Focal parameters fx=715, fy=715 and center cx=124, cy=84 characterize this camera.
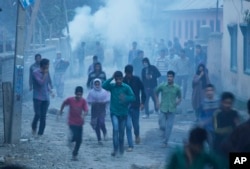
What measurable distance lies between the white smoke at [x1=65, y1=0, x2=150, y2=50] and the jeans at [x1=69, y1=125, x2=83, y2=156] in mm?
29647

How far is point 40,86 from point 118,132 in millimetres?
2449

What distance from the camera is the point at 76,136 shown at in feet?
41.4

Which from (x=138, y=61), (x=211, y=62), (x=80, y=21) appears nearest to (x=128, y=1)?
(x=80, y=21)

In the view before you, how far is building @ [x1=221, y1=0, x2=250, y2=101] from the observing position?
835 inches

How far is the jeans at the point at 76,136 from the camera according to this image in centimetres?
1257

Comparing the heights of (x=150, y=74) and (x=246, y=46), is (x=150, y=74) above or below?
below

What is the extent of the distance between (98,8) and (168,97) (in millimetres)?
37536

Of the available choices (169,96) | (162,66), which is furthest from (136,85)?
(162,66)

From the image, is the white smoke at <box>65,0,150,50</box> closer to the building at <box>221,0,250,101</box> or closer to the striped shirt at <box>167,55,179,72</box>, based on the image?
the building at <box>221,0,250,101</box>

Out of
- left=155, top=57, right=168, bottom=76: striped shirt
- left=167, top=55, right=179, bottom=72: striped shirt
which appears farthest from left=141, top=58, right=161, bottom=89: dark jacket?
left=167, top=55, right=179, bottom=72: striped shirt

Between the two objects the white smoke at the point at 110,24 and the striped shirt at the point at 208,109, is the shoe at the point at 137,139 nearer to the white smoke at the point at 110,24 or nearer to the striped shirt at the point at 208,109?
the striped shirt at the point at 208,109

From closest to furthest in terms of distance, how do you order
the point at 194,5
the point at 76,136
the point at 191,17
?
the point at 76,136
the point at 194,5
the point at 191,17

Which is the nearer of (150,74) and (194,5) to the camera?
(150,74)

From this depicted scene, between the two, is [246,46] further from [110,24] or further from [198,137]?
[110,24]
